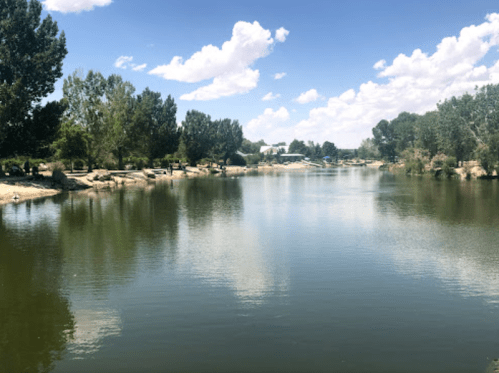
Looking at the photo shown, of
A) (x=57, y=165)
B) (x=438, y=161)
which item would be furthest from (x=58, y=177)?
(x=438, y=161)

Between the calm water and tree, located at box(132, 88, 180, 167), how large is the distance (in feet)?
296

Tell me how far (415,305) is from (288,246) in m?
10.8

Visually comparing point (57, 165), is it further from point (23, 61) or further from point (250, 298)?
point (250, 298)

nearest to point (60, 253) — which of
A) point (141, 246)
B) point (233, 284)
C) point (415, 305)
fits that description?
point (141, 246)

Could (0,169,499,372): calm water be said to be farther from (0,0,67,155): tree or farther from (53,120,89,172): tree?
(53,120,89,172): tree

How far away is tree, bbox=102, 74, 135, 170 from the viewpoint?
102188 millimetres

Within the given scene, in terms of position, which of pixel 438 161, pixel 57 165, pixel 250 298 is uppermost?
pixel 57 165

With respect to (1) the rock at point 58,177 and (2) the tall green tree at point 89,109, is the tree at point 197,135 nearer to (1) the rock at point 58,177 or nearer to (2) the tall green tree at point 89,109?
(2) the tall green tree at point 89,109

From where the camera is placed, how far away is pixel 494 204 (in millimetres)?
45469

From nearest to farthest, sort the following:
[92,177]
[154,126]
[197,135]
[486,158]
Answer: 1. [92,177]
2. [486,158]
3. [154,126]
4. [197,135]

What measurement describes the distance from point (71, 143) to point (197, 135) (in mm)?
96289

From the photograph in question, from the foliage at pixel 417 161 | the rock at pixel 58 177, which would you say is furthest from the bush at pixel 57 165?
the foliage at pixel 417 161

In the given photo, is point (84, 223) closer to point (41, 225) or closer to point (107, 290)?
point (41, 225)

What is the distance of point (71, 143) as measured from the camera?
84812 mm
